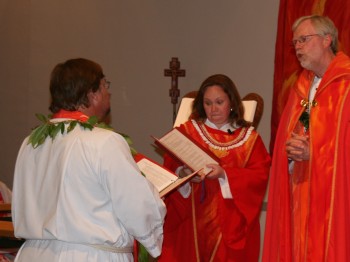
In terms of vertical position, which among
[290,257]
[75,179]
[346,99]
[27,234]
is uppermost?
[346,99]

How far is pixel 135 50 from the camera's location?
7625mm

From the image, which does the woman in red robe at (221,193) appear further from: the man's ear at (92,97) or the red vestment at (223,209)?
the man's ear at (92,97)

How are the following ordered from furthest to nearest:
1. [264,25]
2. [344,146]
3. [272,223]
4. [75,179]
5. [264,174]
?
[264,25] → [264,174] → [272,223] → [344,146] → [75,179]

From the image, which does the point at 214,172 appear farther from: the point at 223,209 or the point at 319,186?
the point at 319,186

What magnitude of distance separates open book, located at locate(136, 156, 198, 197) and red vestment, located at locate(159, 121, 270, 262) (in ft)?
2.70

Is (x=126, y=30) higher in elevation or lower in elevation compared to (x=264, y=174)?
higher

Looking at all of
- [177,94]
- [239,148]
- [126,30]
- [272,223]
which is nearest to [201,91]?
[239,148]

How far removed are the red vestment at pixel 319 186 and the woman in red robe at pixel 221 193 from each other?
66cm

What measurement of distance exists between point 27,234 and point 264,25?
374cm

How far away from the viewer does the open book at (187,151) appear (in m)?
4.64

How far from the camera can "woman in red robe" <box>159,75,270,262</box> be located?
15.7 ft

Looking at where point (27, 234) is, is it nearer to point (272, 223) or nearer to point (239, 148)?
point (272, 223)

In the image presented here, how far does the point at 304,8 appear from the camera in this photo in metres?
5.82

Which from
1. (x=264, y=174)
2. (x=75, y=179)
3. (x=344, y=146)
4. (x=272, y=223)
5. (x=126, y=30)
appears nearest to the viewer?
(x=75, y=179)
